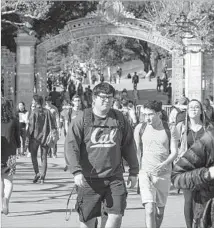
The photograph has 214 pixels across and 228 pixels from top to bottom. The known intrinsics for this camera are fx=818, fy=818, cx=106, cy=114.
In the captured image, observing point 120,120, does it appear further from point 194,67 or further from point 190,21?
point 194,67

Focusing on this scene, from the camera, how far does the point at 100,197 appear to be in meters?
7.07

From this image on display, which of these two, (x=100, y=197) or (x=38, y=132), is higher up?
(x=38, y=132)

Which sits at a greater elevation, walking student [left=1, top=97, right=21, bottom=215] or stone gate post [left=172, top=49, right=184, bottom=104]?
stone gate post [left=172, top=49, right=184, bottom=104]

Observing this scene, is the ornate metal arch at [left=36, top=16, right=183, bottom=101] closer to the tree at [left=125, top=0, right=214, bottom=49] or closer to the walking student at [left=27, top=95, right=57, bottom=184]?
the tree at [left=125, top=0, right=214, bottom=49]

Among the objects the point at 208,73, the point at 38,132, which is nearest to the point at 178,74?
the point at 208,73

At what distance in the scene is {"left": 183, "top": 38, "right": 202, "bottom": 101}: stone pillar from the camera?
95.9 ft

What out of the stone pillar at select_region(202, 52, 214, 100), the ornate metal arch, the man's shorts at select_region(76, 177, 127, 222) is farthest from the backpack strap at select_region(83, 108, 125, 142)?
the ornate metal arch

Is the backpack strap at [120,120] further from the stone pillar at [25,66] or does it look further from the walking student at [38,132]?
the stone pillar at [25,66]

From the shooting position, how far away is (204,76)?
29422mm

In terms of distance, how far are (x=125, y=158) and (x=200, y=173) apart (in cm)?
256

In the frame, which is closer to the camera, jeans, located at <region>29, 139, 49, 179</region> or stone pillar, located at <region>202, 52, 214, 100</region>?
jeans, located at <region>29, 139, 49, 179</region>

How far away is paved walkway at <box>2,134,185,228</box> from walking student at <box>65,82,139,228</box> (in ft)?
7.77

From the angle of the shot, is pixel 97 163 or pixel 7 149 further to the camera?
pixel 7 149

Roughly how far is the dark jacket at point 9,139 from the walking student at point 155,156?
195 centimetres
